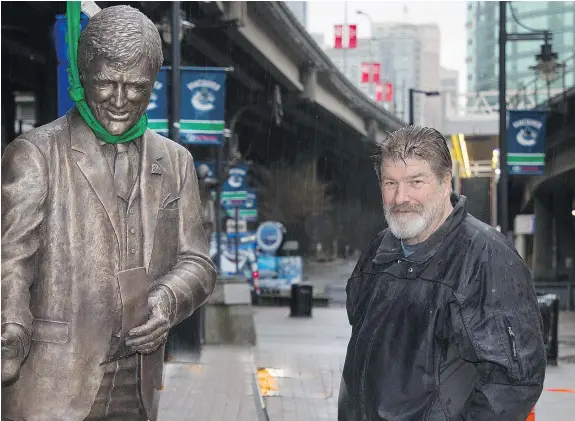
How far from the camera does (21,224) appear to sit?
312 cm

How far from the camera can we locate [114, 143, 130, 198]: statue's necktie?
334 cm

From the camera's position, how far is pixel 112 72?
3.25 m

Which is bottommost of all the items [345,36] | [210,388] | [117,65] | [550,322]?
[210,388]

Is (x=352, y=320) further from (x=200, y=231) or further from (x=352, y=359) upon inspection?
(x=200, y=231)

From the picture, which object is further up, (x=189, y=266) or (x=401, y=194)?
(x=401, y=194)

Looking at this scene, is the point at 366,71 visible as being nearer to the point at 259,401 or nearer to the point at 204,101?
the point at 204,101

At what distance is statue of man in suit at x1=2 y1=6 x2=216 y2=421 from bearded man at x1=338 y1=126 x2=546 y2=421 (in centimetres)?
69

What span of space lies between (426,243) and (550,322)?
39.5ft

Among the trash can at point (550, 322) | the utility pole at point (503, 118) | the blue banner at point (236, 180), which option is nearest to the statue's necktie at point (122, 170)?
the trash can at point (550, 322)

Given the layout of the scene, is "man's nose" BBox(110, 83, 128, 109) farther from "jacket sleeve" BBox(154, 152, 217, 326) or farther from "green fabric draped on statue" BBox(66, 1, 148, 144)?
"jacket sleeve" BBox(154, 152, 217, 326)

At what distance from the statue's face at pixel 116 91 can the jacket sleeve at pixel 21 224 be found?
0.79 ft

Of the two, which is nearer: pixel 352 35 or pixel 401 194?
pixel 401 194

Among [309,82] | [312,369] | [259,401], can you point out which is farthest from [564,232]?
[259,401]

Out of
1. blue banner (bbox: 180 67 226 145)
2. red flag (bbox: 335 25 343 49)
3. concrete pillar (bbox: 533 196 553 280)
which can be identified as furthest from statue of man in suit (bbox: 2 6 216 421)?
concrete pillar (bbox: 533 196 553 280)
